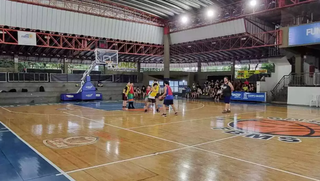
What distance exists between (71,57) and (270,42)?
23.1 metres

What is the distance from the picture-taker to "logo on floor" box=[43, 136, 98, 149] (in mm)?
6616

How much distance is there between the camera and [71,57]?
1271 inches

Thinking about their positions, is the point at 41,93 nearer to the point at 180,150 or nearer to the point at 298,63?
the point at 180,150

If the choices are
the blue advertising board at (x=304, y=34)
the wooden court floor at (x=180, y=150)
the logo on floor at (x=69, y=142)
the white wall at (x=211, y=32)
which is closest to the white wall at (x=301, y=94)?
the blue advertising board at (x=304, y=34)

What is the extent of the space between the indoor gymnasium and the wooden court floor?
32 millimetres

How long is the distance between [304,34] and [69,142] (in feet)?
58.3

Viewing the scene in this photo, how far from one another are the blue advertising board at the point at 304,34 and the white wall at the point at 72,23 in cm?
1489

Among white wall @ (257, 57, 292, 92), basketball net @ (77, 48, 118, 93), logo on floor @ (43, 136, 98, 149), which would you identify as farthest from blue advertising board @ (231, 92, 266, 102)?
logo on floor @ (43, 136, 98, 149)

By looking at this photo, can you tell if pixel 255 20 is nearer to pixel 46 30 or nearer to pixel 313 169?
pixel 46 30

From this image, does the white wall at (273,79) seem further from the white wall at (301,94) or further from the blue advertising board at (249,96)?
the white wall at (301,94)

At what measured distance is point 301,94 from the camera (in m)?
18.9

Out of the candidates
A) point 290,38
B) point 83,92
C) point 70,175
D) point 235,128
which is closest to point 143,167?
point 70,175

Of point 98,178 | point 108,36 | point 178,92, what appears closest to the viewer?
point 98,178

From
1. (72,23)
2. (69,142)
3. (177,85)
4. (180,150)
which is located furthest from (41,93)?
(180,150)
